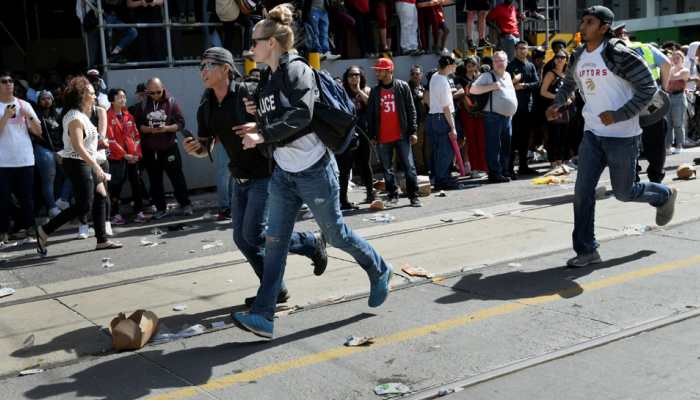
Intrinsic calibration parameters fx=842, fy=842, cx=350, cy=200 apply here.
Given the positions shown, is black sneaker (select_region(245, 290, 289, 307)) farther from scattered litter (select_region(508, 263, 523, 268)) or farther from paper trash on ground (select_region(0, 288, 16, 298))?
paper trash on ground (select_region(0, 288, 16, 298))

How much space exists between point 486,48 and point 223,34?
216 inches

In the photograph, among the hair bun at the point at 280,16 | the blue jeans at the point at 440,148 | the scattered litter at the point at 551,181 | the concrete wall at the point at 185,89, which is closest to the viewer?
the hair bun at the point at 280,16

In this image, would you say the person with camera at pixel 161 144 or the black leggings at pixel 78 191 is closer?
the black leggings at pixel 78 191

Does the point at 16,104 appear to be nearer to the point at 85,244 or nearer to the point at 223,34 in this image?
the point at 85,244

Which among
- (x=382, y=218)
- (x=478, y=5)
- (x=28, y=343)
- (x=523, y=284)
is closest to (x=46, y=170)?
(x=382, y=218)

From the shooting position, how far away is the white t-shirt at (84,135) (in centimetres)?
848

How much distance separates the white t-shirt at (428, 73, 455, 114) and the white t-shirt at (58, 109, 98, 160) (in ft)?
16.0

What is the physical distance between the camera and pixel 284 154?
5.27 metres

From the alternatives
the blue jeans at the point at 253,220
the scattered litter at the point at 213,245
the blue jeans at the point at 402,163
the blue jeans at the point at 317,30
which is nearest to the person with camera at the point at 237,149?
the blue jeans at the point at 253,220

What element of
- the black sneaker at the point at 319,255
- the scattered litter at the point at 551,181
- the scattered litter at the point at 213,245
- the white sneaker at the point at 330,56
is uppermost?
the white sneaker at the point at 330,56

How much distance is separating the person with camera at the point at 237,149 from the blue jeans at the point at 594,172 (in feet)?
7.61

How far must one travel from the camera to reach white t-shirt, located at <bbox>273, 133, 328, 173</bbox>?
522 centimetres

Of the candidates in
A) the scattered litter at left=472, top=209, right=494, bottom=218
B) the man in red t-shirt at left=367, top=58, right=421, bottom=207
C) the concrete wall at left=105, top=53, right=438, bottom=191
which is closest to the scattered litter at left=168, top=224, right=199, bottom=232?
the concrete wall at left=105, top=53, right=438, bottom=191

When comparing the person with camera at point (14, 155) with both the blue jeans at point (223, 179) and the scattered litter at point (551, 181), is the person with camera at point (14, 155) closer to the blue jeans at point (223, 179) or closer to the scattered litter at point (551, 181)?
the blue jeans at point (223, 179)
